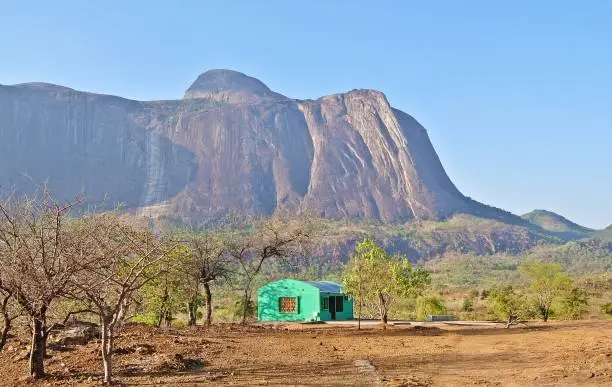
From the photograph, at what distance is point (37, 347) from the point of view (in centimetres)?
1420

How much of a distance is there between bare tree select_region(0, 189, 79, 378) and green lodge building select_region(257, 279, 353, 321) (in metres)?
31.5

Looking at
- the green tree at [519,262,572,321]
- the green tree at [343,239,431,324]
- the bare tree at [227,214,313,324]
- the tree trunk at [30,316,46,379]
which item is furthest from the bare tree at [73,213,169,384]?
the green tree at [519,262,572,321]

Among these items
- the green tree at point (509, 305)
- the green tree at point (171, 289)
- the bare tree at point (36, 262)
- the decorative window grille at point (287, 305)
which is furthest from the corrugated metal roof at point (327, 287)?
the bare tree at point (36, 262)

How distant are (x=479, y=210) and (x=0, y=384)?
189 meters

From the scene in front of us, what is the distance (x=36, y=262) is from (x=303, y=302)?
33.1 m

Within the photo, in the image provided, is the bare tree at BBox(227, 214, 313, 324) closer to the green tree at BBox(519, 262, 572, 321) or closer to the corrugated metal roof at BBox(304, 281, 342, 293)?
the corrugated metal roof at BBox(304, 281, 342, 293)

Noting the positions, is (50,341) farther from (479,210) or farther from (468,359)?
(479,210)

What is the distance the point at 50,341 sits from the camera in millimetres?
20234

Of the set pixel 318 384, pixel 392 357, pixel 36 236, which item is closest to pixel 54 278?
pixel 36 236

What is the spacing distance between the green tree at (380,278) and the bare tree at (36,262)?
20.7 meters

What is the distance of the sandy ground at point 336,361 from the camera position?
14.7 meters

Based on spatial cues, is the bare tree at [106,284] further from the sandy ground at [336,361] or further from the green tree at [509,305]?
the green tree at [509,305]

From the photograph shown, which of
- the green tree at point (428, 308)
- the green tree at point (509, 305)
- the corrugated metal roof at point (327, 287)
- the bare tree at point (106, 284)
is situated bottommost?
the green tree at point (428, 308)

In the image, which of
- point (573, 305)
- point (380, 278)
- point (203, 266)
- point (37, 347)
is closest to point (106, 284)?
point (37, 347)
